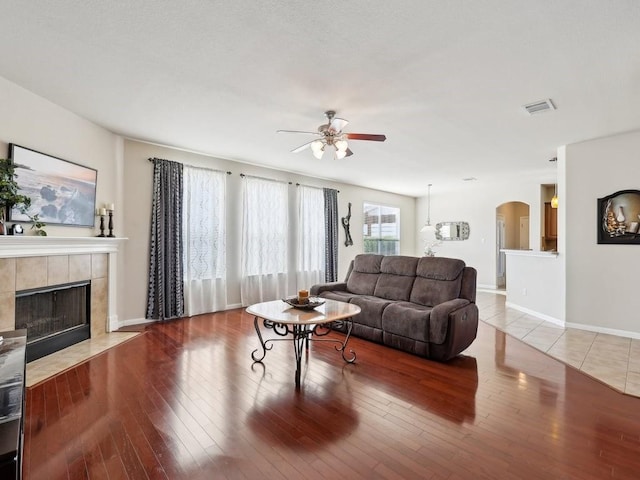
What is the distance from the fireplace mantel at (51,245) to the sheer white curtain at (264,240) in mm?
2086

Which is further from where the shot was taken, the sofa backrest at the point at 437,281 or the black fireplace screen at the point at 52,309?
the sofa backrest at the point at 437,281

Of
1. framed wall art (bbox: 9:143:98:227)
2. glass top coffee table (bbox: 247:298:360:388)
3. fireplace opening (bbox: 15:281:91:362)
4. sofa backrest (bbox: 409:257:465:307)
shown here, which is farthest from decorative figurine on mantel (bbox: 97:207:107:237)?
sofa backrest (bbox: 409:257:465:307)

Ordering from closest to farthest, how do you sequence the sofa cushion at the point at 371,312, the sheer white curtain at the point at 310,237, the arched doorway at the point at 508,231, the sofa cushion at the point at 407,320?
the sofa cushion at the point at 407,320 → the sofa cushion at the point at 371,312 → the sheer white curtain at the point at 310,237 → the arched doorway at the point at 508,231

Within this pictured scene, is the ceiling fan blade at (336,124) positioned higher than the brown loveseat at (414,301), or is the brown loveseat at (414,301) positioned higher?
the ceiling fan blade at (336,124)

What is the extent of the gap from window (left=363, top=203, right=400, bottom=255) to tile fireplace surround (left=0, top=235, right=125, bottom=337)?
5.87m

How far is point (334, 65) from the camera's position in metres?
2.54

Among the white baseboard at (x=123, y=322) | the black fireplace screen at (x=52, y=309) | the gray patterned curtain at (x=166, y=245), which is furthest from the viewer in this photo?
the gray patterned curtain at (x=166, y=245)

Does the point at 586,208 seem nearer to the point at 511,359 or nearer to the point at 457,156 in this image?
the point at 457,156

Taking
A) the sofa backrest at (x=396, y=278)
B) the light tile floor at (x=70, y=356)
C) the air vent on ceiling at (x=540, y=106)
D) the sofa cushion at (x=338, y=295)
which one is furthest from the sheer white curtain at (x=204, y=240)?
the air vent on ceiling at (x=540, y=106)

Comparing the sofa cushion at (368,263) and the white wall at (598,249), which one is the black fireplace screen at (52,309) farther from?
the white wall at (598,249)

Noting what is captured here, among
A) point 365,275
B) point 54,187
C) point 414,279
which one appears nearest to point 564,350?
point 414,279

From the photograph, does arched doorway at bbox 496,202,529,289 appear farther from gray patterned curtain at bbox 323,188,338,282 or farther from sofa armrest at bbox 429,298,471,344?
sofa armrest at bbox 429,298,471,344

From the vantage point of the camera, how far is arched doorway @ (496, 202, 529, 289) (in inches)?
332

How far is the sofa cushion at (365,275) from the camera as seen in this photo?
4.66 meters
